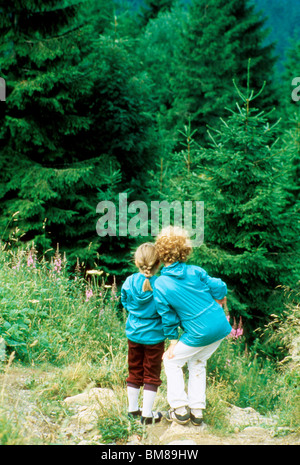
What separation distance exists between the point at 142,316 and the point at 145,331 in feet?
0.38

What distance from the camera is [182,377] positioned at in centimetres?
337

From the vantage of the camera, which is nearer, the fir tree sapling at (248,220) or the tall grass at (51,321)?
the tall grass at (51,321)

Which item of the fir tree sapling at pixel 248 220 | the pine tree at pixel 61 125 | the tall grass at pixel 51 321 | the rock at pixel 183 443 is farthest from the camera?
the pine tree at pixel 61 125

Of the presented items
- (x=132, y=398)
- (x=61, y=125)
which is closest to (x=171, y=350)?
(x=132, y=398)

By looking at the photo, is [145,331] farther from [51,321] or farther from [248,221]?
[248,221]

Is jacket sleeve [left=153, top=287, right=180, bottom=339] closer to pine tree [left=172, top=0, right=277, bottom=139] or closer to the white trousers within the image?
the white trousers

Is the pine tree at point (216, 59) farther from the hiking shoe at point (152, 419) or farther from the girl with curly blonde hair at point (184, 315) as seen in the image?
the hiking shoe at point (152, 419)

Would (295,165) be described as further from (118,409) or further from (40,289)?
(118,409)

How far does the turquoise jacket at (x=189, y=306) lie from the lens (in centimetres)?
322

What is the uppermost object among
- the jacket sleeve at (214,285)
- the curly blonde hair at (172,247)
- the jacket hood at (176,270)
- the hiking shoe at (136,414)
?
the curly blonde hair at (172,247)

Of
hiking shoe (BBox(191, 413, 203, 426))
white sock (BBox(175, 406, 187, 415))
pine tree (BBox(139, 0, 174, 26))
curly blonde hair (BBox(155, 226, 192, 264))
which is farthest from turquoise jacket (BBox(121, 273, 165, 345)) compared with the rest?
pine tree (BBox(139, 0, 174, 26))

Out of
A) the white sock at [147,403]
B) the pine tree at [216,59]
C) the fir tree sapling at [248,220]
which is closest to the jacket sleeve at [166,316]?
the white sock at [147,403]

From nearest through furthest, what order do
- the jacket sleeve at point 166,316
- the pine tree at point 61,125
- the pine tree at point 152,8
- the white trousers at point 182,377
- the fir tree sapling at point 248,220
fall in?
the jacket sleeve at point 166,316 → the white trousers at point 182,377 → the fir tree sapling at point 248,220 → the pine tree at point 61,125 → the pine tree at point 152,8

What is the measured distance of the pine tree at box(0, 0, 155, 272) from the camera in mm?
7980
